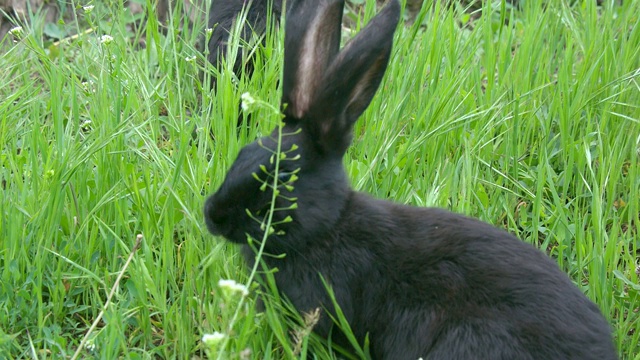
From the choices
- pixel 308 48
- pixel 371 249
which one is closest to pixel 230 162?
pixel 308 48

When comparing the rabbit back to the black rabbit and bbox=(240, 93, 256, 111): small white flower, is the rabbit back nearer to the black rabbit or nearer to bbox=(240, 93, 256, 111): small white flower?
the black rabbit

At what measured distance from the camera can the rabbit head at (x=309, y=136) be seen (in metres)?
3.45

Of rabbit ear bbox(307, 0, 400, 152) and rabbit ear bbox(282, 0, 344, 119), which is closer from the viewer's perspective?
rabbit ear bbox(307, 0, 400, 152)

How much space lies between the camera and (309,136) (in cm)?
363

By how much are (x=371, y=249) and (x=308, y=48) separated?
774mm

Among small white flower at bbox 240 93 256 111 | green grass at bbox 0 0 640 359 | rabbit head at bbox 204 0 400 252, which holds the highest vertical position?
small white flower at bbox 240 93 256 111

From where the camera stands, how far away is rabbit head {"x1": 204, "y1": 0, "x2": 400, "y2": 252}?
3451mm

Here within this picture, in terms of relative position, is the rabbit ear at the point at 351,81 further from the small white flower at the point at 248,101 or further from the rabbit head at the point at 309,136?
the small white flower at the point at 248,101

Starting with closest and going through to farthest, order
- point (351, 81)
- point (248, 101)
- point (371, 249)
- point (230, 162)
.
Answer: point (248, 101) → point (351, 81) → point (371, 249) → point (230, 162)

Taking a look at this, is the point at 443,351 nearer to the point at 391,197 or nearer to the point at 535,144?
the point at 391,197

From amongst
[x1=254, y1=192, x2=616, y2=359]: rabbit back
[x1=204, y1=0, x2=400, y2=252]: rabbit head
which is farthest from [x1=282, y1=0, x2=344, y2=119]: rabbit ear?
[x1=254, y1=192, x2=616, y2=359]: rabbit back

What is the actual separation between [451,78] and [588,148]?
73 centimetres

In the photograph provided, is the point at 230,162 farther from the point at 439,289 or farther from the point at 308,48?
the point at 439,289

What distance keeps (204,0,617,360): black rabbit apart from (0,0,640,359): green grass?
259mm
